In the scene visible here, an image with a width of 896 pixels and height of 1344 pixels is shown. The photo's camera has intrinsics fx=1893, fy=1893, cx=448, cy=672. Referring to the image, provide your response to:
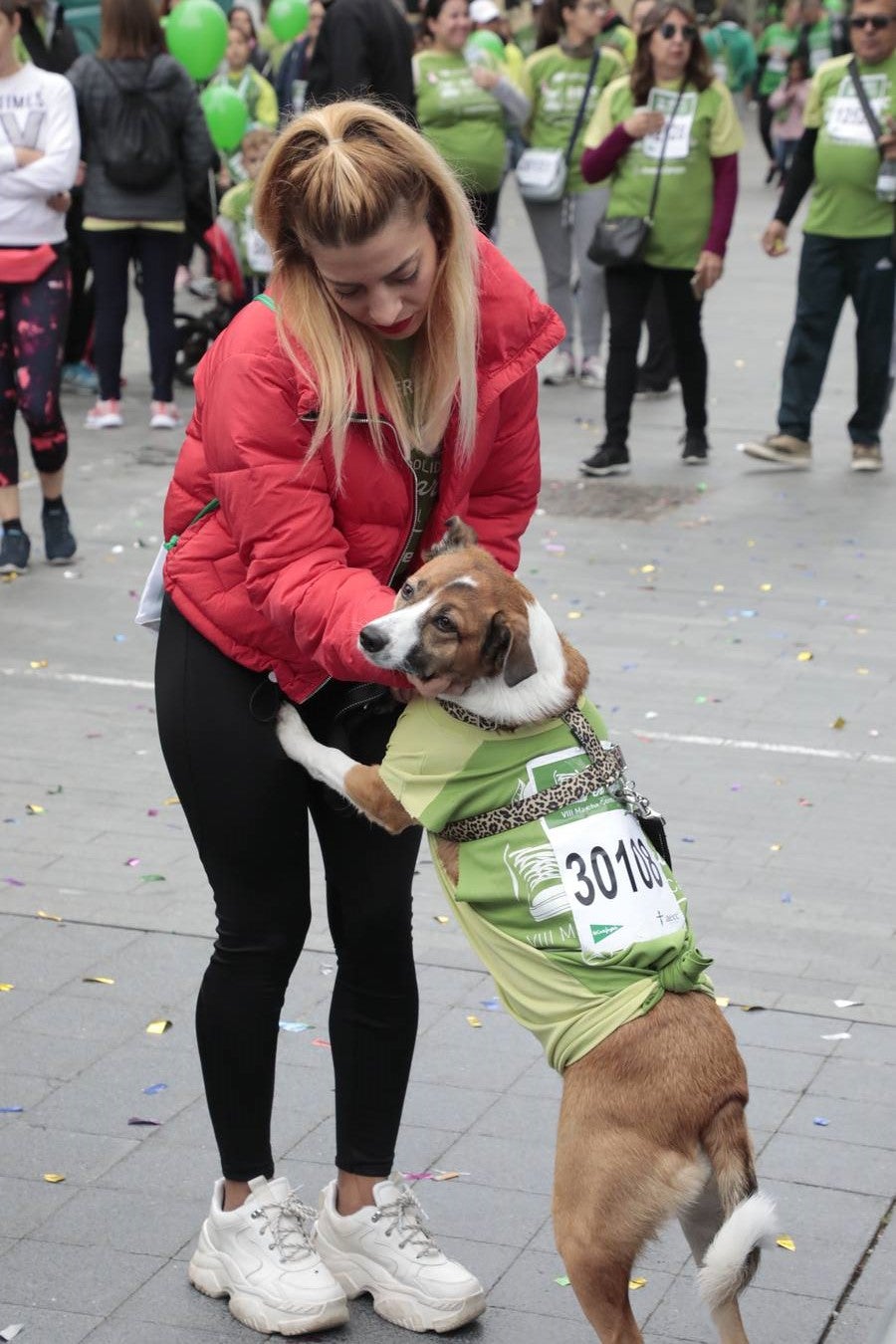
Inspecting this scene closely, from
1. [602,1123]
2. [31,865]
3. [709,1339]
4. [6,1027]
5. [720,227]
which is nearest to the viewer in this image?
[602,1123]

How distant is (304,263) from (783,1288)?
210 cm

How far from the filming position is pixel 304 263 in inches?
125

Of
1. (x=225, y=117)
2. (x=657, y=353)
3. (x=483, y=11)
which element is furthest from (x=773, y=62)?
(x=657, y=353)

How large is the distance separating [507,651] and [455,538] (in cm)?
28

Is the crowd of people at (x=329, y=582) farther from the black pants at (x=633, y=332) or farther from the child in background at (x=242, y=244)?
the child in background at (x=242, y=244)

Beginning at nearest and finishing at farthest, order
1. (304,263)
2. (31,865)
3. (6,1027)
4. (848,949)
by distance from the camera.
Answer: (304,263)
(6,1027)
(848,949)
(31,865)

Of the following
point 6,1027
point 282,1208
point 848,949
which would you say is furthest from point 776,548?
point 282,1208

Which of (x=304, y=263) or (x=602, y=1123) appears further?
(x=304, y=263)

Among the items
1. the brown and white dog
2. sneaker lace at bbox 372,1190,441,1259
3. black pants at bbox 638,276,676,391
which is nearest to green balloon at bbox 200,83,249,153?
black pants at bbox 638,276,676,391

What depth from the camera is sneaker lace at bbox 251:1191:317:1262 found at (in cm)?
357

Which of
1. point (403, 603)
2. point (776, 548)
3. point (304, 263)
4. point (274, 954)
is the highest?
point (304, 263)

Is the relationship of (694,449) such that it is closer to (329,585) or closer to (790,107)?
(329,585)

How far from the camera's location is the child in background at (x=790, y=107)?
23516mm

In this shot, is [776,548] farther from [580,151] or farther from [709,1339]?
Answer: [709,1339]
